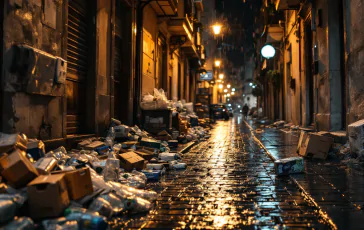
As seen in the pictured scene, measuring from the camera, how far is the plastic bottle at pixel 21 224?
2.74 metres

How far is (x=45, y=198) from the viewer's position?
9.89 feet

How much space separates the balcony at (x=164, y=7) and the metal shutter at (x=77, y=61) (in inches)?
218

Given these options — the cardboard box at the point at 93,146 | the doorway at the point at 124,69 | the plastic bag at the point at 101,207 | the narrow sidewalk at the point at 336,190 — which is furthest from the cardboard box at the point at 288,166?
the doorway at the point at 124,69

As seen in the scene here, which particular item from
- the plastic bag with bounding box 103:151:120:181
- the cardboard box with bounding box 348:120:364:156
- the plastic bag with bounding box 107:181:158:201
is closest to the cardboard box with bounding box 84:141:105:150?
the plastic bag with bounding box 103:151:120:181

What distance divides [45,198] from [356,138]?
19.2ft

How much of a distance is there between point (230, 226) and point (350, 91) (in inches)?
269

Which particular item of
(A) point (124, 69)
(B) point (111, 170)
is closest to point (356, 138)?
(B) point (111, 170)

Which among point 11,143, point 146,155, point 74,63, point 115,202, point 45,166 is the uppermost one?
point 74,63

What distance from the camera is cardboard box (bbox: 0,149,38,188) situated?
10.7ft

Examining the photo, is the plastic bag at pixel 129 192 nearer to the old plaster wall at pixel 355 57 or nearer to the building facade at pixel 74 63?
the building facade at pixel 74 63

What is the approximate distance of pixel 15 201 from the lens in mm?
2969

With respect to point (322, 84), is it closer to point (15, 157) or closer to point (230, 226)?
point (230, 226)

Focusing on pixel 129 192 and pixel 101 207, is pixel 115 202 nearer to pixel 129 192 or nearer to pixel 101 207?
pixel 101 207

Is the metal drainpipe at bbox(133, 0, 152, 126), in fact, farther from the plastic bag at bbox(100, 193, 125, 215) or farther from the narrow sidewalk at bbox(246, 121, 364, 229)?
the plastic bag at bbox(100, 193, 125, 215)
